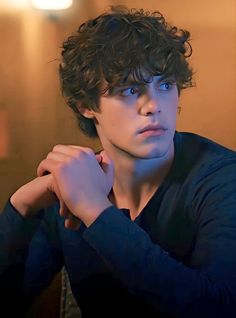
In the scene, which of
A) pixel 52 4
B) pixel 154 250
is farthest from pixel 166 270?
pixel 52 4

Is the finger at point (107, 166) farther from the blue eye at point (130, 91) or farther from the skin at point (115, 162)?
the blue eye at point (130, 91)

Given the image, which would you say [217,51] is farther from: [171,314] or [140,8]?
[171,314]

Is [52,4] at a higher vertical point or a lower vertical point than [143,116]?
higher

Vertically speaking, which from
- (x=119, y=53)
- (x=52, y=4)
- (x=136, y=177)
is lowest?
(x=136, y=177)

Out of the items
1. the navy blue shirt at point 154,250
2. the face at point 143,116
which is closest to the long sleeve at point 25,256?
the navy blue shirt at point 154,250

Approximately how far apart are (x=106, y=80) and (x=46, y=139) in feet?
0.74

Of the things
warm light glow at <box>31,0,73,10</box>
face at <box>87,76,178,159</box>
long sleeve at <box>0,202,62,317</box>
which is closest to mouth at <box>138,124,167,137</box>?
face at <box>87,76,178,159</box>

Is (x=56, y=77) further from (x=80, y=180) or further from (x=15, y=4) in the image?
(x=80, y=180)

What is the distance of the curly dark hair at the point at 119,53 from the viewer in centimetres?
84

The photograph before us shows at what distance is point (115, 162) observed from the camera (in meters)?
0.93

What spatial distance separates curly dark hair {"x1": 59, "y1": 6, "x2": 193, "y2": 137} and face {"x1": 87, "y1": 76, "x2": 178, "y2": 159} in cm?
2

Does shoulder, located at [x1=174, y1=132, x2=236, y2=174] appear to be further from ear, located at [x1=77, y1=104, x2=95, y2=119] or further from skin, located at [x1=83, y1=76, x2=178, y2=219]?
ear, located at [x1=77, y1=104, x2=95, y2=119]

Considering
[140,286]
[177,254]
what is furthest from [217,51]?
[140,286]

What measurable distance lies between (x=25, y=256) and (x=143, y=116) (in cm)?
37
